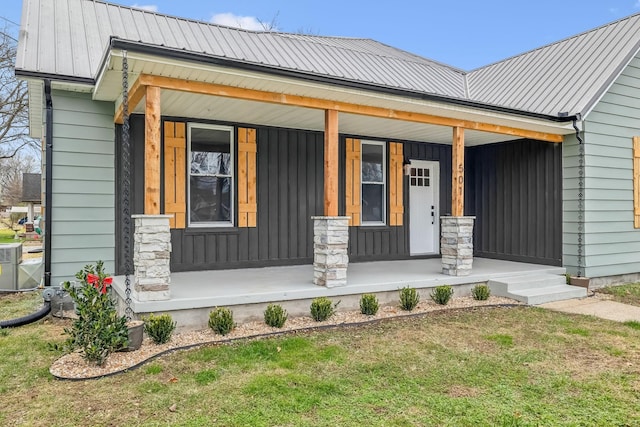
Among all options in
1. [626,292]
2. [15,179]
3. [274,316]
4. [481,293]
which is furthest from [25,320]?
[15,179]

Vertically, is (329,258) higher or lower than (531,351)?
higher

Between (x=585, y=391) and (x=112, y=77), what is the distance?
16.9 feet

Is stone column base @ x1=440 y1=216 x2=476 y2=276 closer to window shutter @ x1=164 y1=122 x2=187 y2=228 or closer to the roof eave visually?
the roof eave

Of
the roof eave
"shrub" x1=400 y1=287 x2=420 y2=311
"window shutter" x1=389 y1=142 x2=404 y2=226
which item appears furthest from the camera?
"window shutter" x1=389 y1=142 x2=404 y2=226

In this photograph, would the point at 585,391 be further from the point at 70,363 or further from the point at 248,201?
the point at 248,201

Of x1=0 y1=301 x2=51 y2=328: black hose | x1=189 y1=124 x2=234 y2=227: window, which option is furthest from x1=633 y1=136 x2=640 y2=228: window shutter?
x1=0 y1=301 x2=51 y2=328: black hose

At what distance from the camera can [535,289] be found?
647 centimetres

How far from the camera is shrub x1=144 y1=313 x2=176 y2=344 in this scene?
403 centimetres

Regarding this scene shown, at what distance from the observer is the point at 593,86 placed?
24.2 ft

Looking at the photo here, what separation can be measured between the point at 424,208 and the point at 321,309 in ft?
14.9

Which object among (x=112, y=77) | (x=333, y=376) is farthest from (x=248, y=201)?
(x=333, y=376)

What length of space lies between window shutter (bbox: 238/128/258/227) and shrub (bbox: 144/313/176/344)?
2.87 meters

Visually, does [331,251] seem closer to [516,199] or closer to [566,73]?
[516,199]

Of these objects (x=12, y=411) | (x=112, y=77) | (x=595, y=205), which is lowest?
(x=12, y=411)
